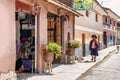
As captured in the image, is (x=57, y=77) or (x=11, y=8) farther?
(x=57, y=77)

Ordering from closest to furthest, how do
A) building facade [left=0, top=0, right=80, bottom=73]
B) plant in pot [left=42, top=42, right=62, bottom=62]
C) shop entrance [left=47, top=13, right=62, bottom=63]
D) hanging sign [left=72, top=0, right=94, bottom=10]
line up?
building facade [left=0, top=0, right=80, bottom=73] < plant in pot [left=42, top=42, right=62, bottom=62] < shop entrance [left=47, top=13, right=62, bottom=63] < hanging sign [left=72, top=0, right=94, bottom=10]

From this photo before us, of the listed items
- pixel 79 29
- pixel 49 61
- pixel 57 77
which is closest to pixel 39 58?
pixel 49 61

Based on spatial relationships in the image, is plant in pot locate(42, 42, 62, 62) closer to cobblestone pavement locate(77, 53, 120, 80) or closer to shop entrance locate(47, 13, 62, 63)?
cobblestone pavement locate(77, 53, 120, 80)

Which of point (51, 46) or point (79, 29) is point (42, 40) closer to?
point (51, 46)

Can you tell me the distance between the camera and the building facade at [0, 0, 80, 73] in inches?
446

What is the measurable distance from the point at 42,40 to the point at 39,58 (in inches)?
33.6

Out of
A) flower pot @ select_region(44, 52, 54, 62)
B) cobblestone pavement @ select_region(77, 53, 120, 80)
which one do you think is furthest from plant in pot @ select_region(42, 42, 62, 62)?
cobblestone pavement @ select_region(77, 53, 120, 80)

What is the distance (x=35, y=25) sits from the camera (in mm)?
15188

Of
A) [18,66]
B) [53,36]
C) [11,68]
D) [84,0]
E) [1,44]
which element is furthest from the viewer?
[84,0]

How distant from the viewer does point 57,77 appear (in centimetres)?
1420

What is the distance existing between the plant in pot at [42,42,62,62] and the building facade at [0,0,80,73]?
10.0 inches

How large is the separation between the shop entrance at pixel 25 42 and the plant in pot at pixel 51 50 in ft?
1.86

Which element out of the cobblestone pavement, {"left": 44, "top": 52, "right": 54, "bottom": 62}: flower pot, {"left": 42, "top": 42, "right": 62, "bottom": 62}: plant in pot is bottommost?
the cobblestone pavement

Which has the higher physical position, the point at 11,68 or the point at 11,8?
the point at 11,8
